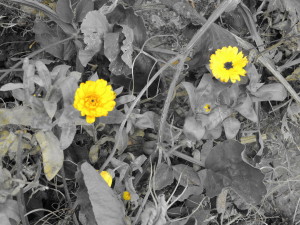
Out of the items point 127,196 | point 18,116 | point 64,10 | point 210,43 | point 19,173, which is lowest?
point 127,196

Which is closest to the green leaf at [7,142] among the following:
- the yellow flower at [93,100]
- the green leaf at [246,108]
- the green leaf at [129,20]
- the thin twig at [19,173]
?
the thin twig at [19,173]

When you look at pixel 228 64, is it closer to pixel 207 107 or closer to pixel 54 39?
pixel 207 107

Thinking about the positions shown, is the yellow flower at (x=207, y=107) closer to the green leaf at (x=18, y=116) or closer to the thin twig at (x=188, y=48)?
the thin twig at (x=188, y=48)

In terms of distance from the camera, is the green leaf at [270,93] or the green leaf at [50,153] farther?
the green leaf at [270,93]

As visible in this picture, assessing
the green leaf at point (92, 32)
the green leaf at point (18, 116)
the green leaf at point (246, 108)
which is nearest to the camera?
the green leaf at point (18, 116)

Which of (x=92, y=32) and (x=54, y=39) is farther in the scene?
(x=54, y=39)

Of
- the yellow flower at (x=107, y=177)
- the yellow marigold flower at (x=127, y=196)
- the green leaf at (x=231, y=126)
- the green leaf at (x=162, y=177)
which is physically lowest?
the yellow marigold flower at (x=127, y=196)

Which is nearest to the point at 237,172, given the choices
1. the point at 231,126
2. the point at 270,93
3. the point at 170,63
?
the point at 231,126
